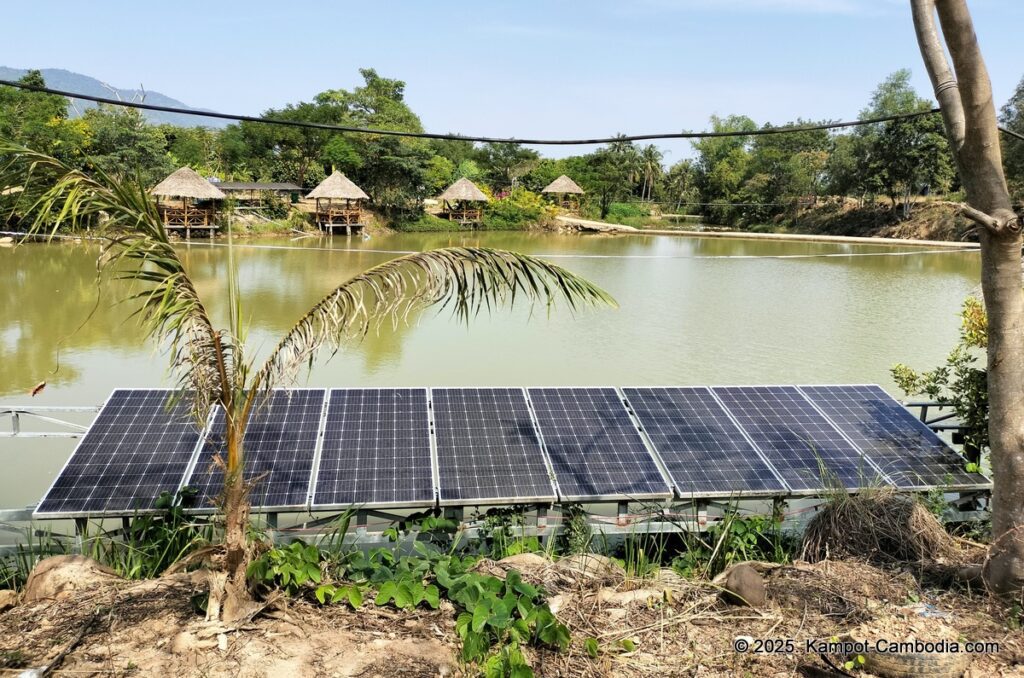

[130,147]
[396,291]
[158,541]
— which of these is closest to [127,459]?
[158,541]

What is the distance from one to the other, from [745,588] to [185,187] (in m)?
24.6

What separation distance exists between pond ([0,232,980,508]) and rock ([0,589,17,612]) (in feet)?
6.50

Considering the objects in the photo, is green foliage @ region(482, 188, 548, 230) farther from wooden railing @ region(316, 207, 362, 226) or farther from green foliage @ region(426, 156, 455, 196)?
wooden railing @ region(316, 207, 362, 226)

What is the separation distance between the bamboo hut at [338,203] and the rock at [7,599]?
85.6 ft

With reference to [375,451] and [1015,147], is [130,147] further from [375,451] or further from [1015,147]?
[1015,147]

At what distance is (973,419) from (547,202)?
35.6 m

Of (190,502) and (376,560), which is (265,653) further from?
(190,502)

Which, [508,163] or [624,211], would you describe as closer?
[624,211]

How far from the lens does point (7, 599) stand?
407 cm

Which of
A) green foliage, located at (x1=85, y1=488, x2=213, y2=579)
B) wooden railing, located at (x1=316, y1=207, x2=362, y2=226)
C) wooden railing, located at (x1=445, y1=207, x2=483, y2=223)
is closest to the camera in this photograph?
green foliage, located at (x1=85, y1=488, x2=213, y2=579)

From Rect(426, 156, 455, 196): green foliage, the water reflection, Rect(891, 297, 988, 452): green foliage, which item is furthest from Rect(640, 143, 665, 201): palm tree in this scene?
Rect(891, 297, 988, 452): green foliage

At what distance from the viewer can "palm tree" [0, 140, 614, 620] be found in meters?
3.41

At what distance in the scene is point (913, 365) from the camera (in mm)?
10781

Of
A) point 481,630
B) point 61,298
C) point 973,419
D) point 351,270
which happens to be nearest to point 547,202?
point 351,270
